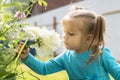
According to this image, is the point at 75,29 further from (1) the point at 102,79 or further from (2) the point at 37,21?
(2) the point at 37,21

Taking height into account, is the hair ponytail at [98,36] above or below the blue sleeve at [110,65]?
above

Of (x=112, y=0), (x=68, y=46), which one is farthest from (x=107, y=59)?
(x=112, y=0)

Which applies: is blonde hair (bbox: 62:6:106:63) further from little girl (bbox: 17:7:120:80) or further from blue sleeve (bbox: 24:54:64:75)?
blue sleeve (bbox: 24:54:64:75)

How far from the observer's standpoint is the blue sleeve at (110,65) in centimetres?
218

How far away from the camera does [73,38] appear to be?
2.13 m

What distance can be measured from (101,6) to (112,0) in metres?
0.72

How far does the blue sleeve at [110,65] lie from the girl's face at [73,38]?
0.13m

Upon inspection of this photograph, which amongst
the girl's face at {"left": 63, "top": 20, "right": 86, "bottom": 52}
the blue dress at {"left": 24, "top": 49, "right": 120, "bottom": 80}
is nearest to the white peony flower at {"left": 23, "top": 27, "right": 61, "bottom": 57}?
the girl's face at {"left": 63, "top": 20, "right": 86, "bottom": 52}

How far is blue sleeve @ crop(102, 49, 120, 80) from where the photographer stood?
2.18 meters

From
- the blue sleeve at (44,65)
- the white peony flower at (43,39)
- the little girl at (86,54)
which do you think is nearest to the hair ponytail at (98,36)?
the little girl at (86,54)

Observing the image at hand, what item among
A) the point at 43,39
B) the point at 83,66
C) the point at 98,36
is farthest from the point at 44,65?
the point at 43,39

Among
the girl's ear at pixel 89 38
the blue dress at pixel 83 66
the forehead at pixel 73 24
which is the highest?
the forehead at pixel 73 24

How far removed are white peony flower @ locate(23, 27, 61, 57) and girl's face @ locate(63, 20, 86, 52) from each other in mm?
463

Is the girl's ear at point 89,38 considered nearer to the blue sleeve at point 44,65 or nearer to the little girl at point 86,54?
the little girl at point 86,54
